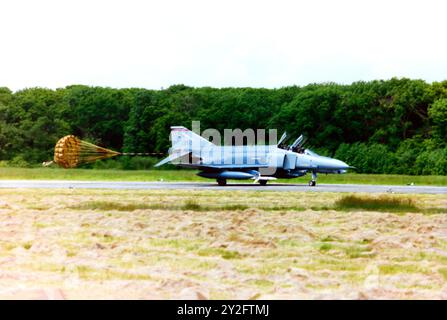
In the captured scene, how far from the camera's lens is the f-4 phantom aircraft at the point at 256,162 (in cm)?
3897

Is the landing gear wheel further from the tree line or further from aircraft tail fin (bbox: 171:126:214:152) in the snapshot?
the tree line

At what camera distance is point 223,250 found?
13.5 meters

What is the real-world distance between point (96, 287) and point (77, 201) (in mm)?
15016

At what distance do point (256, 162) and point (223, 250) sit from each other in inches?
1016

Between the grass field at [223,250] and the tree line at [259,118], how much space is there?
33518 mm

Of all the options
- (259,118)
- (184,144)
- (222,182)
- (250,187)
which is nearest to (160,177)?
(184,144)

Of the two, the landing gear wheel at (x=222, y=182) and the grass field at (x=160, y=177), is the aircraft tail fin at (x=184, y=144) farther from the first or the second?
the grass field at (x=160, y=177)

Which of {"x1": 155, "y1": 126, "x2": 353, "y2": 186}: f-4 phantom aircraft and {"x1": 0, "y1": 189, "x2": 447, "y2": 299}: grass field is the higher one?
{"x1": 155, "y1": 126, "x2": 353, "y2": 186}: f-4 phantom aircraft

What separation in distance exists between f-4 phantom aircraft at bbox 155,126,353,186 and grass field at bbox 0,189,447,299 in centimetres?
1517

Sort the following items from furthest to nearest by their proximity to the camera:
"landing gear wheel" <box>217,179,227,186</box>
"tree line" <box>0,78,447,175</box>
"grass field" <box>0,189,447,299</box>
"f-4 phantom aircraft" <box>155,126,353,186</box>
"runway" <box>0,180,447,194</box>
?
"tree line" <box>0,78,447,175</box>
"landing gear wheel" <box>217,179,227,186</box>
"f-4 phantom aircraft" <box>155,126,353,186</box>
"runway" <box>0,180,447,194</box>
"grass field" <box>0,189,447,299</box>

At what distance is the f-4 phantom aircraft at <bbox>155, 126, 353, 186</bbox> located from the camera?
128 ft

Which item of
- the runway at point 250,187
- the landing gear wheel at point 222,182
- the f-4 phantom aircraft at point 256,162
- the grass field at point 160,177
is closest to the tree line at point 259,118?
the grass field at point 160,177

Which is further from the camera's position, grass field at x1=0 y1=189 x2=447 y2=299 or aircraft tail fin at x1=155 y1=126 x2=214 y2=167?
aircraft tail fin at x1=155 y1=126 x2=214 y2=167

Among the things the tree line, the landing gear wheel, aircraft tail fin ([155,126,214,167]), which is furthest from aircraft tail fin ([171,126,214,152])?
the tree line
